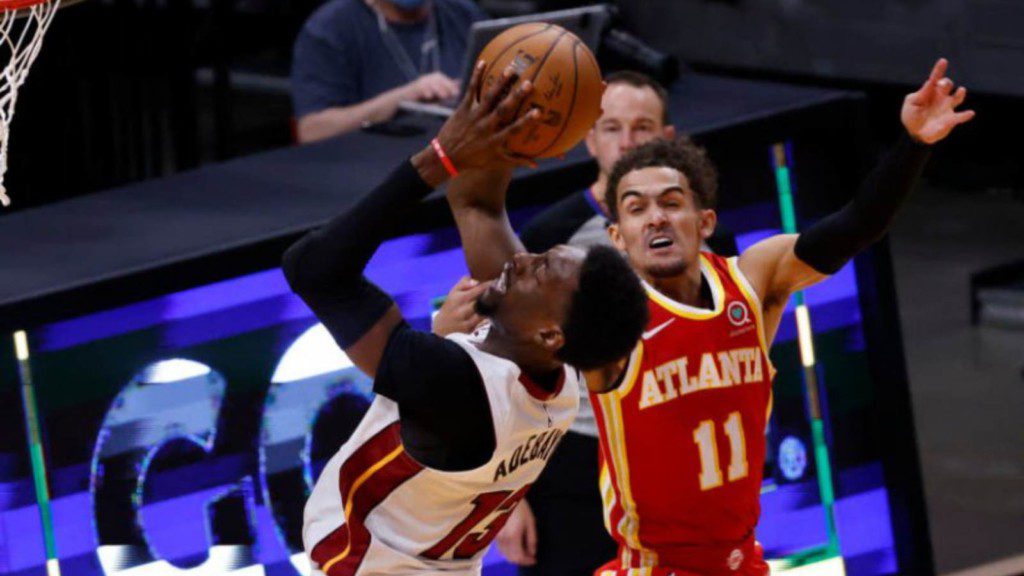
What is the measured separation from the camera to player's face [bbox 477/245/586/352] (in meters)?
4.27

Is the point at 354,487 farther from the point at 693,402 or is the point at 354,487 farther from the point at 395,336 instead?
the point at 693,402

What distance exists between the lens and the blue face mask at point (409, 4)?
24.7 ft

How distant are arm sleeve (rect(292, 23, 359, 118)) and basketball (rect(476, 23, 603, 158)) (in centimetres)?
281

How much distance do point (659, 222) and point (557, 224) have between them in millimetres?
816

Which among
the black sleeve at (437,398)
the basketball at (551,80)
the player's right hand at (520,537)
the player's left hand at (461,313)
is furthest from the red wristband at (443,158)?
the player's right hand at (520,537)

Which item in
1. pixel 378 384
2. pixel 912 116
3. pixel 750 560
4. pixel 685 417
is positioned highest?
pixel 912 116

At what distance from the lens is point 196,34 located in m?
10.9

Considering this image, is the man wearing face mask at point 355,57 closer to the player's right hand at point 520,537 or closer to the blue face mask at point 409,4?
the blue face mask at point 409,4

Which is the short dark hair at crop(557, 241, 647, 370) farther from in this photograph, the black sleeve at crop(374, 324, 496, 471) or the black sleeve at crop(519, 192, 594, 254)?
the black sleeve at crop(519, 192, 594, 254)

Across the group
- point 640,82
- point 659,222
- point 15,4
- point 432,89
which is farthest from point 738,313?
point 432,89

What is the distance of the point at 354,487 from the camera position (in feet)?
14.6

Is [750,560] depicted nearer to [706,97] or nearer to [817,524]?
[817,524]

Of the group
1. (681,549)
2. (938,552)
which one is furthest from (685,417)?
(938,552)

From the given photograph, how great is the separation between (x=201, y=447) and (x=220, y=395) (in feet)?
0.51
